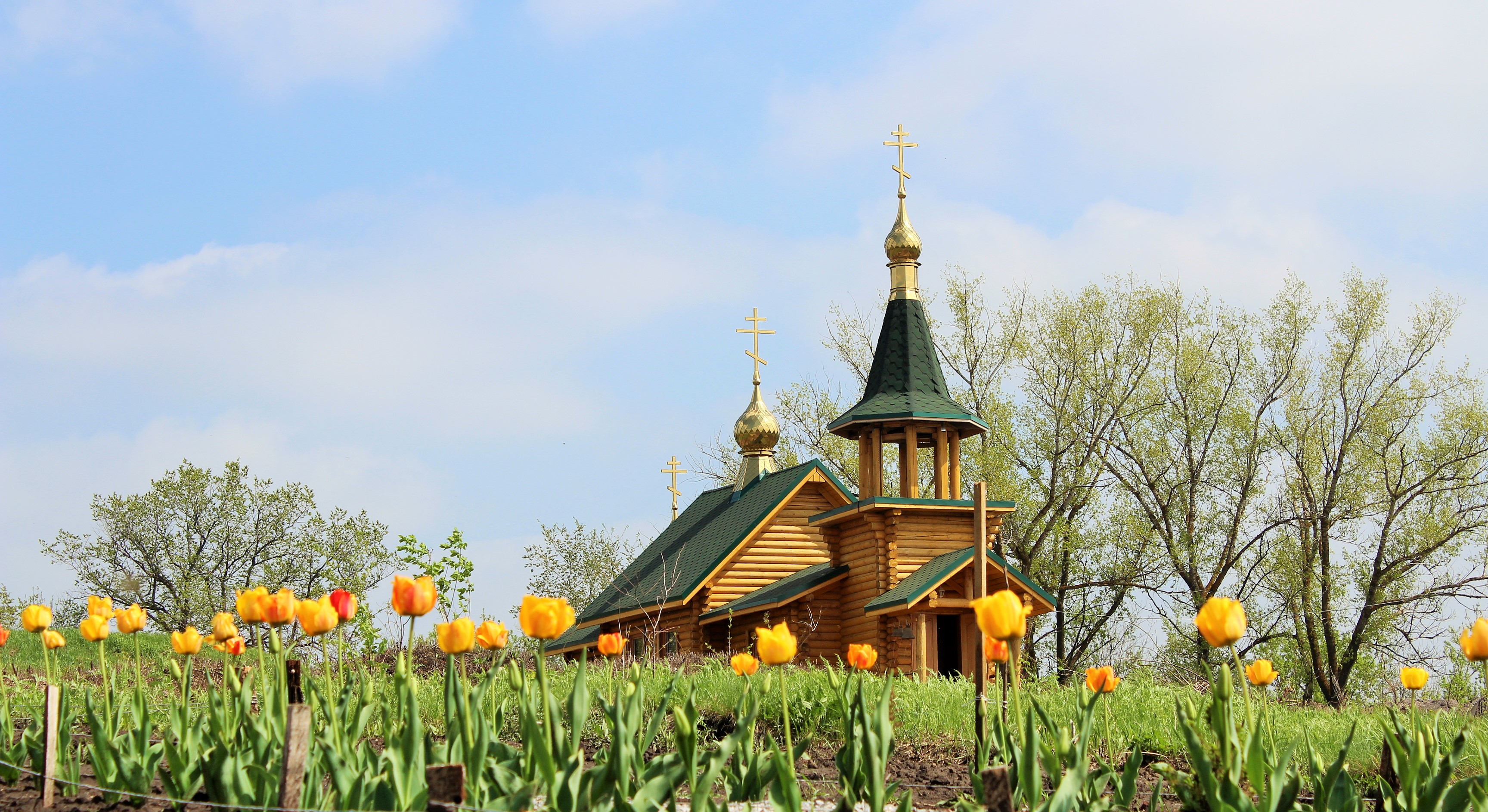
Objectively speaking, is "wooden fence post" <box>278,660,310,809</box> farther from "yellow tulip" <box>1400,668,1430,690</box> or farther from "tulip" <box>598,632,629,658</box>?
"yellow tulip" <box>1400,668,1430,690</box>

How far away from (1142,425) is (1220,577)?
4.02 metres

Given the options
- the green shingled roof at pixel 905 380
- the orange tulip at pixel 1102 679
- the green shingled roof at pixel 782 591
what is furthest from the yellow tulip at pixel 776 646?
the green shingled roof at pixel 905 380

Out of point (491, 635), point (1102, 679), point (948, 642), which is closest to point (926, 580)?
point (948, 642)

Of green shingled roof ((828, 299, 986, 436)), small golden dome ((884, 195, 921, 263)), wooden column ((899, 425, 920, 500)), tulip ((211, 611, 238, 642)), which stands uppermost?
small golden dome ((884, 195, 921, 263))

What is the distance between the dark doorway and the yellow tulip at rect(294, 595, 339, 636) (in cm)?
1540

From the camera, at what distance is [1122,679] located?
12.8m

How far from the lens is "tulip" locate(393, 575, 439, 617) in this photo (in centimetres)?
520

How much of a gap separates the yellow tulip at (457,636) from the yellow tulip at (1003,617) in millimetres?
1995

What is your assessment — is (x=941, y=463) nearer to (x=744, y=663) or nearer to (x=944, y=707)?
(x=944, y=707)

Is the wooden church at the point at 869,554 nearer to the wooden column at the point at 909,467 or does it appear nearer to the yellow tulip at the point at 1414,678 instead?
the wooden column at the point at 909,467

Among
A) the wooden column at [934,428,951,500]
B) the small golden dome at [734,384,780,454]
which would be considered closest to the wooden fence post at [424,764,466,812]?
the wooden column at [934,428,951,500]

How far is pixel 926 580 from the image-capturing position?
63.8ft

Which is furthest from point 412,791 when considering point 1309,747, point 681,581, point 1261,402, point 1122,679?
point 1261,402

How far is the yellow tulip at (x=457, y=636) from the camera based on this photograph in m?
5.13
